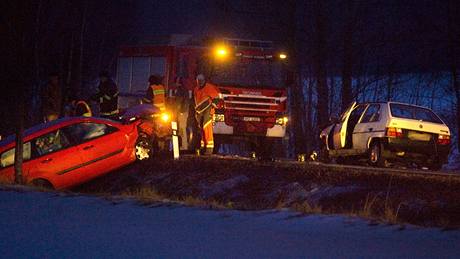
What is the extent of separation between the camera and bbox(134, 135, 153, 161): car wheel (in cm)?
1916

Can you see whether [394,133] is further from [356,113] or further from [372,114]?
[356,113]

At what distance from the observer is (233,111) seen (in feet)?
71.9

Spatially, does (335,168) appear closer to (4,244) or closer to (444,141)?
(444,141)

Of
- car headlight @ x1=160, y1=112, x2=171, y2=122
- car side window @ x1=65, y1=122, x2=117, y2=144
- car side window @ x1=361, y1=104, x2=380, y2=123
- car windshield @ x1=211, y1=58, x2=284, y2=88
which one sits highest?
car windshield @ x1=211, y1=58, x2=284, y2=88

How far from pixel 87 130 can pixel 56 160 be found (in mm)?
1080

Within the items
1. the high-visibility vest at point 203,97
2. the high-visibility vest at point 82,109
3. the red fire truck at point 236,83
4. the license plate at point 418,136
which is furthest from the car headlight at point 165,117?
the license plate at point 418,136

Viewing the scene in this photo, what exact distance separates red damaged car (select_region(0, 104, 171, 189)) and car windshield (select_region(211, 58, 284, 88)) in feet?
10.9

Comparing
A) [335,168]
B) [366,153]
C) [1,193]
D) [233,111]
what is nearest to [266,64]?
[233,111]

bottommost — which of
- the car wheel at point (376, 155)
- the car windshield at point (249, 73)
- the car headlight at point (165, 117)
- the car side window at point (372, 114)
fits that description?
the car wheel at point (376, 155)

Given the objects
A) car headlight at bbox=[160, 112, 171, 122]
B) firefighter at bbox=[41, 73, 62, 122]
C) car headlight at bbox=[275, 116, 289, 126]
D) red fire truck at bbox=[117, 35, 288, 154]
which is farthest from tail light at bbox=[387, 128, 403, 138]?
firefighter at bbox=[41, 73, 62, 122]

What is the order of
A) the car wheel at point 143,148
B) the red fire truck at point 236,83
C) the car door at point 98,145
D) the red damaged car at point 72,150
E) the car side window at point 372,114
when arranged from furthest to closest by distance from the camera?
the red fire truck at point 236,83 → the car side window at point 372,114 → the car wheel at point 143,148 → the car door at point 98,145 → the red damaged car at point 72,150

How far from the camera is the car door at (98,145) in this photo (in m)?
18.0

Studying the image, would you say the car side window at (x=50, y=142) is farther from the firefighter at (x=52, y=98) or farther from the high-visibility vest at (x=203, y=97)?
the firefighter at (x=52, y=98)

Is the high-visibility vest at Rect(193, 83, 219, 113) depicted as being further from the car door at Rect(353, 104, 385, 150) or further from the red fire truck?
the car door at Rect(353, 104, 385, 150)
